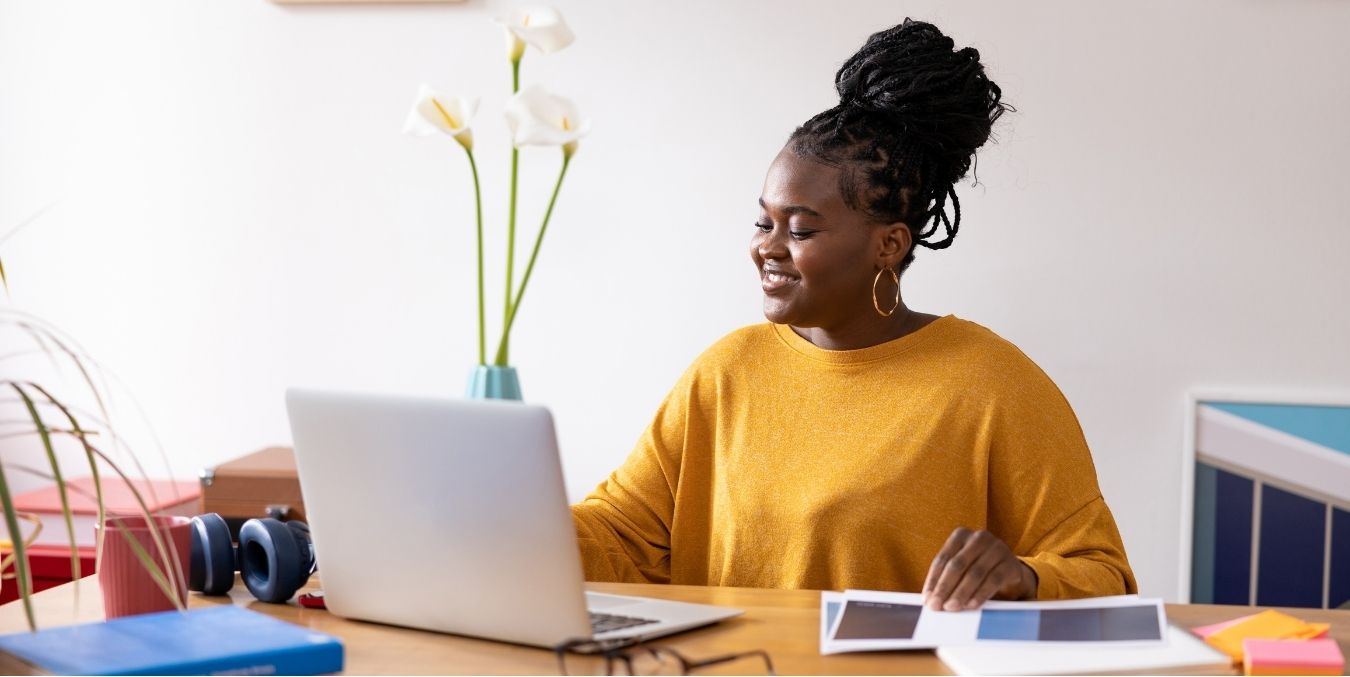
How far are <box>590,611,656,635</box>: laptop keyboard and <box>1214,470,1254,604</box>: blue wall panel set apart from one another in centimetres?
150

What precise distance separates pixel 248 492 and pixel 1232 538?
1.73m

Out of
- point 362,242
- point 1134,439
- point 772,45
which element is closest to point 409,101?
point 362,242

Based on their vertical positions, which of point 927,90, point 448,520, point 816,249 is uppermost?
point 927,90

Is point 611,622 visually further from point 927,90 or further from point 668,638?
point 927,90

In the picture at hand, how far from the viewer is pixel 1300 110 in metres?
2.25

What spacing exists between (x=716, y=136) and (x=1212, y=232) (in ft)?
2.93

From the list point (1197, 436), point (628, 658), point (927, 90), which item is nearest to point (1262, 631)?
point (628, 658)

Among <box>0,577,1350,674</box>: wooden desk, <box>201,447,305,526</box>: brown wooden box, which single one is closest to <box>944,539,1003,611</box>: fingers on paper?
<box>0,577,1350,674</box>: wooden desk

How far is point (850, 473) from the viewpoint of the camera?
5.22ft

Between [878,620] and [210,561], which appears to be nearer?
[878,620]

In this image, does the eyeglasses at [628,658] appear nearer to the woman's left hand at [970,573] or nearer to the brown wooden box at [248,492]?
the woman's left hand at [970,573]

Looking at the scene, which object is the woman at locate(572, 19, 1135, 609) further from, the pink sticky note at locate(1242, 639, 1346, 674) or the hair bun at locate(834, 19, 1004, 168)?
the pink sticky note at locate(1242, 639, 1346, 674)

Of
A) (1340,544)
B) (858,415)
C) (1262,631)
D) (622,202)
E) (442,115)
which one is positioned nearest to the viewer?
(1262,631)

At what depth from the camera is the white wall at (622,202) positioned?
7.47 ft
